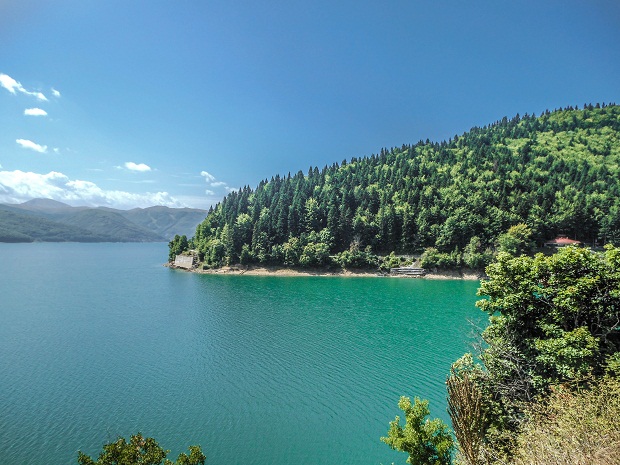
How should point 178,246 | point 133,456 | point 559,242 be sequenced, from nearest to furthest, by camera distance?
point 133,456 → point 559,242 → point 178,246

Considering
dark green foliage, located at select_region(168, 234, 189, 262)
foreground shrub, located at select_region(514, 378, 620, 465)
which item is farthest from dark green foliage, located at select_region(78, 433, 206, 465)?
dark green foliage, located at select_region(168, 234, 189, 262)

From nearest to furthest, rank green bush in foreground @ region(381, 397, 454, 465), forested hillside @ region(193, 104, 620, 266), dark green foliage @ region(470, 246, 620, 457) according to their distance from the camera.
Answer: green bush in foreground @ region(381, 397, 454, 465)
dark green foliage @ region(470, 246, 620, 457)
forested hillside @ region(193, 104, 620, 266)

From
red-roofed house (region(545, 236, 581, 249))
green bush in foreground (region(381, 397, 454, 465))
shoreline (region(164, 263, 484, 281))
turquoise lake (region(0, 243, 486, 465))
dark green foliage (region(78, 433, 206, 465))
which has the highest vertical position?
red-roofed house (region(545, 236, 581, 249))

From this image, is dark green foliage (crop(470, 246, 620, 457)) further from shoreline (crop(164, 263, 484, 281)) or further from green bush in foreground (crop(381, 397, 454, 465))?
shoreline (crop(164, 263, 484, 281))

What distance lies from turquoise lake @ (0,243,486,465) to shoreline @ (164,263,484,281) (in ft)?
93.3

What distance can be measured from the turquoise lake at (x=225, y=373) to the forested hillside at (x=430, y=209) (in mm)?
40429

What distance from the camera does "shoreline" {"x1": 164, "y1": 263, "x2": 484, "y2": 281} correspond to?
8538 cm

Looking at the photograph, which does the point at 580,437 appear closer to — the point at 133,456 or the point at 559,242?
the point at 133,456

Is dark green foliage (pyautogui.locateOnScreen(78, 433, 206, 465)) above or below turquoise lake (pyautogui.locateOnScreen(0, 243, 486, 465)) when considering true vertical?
above

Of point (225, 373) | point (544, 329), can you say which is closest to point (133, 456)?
point (544, 329)

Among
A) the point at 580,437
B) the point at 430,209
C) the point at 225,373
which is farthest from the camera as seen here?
the point at 430,209

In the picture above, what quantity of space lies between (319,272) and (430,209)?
42329 millimetres

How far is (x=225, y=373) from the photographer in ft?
92.2

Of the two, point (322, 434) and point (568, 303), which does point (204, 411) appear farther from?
point (568, 303)
